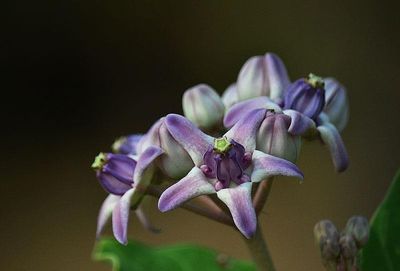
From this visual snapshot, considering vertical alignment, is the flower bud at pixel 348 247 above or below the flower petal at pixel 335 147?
below

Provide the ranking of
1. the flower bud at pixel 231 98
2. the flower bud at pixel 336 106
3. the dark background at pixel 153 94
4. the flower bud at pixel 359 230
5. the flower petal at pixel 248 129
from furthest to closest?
the dark background at pixel 153 94 < the flower bud at pixel 231 98 < the flower bud at pixel 336 106 < the flower bud at pixel 359 230 < the flower petal at pixel 248 129

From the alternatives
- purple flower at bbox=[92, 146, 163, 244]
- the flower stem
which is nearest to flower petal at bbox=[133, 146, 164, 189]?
purple flower at bbox=[92, 146, 163, 244]

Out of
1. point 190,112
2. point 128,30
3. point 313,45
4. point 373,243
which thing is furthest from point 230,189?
point 128,30

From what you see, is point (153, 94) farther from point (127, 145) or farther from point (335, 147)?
point (335, 147)

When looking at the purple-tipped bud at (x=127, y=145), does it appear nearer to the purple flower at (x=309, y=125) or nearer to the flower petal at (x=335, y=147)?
the purple flower at (x=309, y=125)

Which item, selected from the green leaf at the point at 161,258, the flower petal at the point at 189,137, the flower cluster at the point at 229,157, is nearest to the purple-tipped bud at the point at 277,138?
the flower cluster at the point at 229,157

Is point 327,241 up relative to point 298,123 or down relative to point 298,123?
down

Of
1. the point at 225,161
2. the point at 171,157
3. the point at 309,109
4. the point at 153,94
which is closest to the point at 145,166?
the point at 171,157
